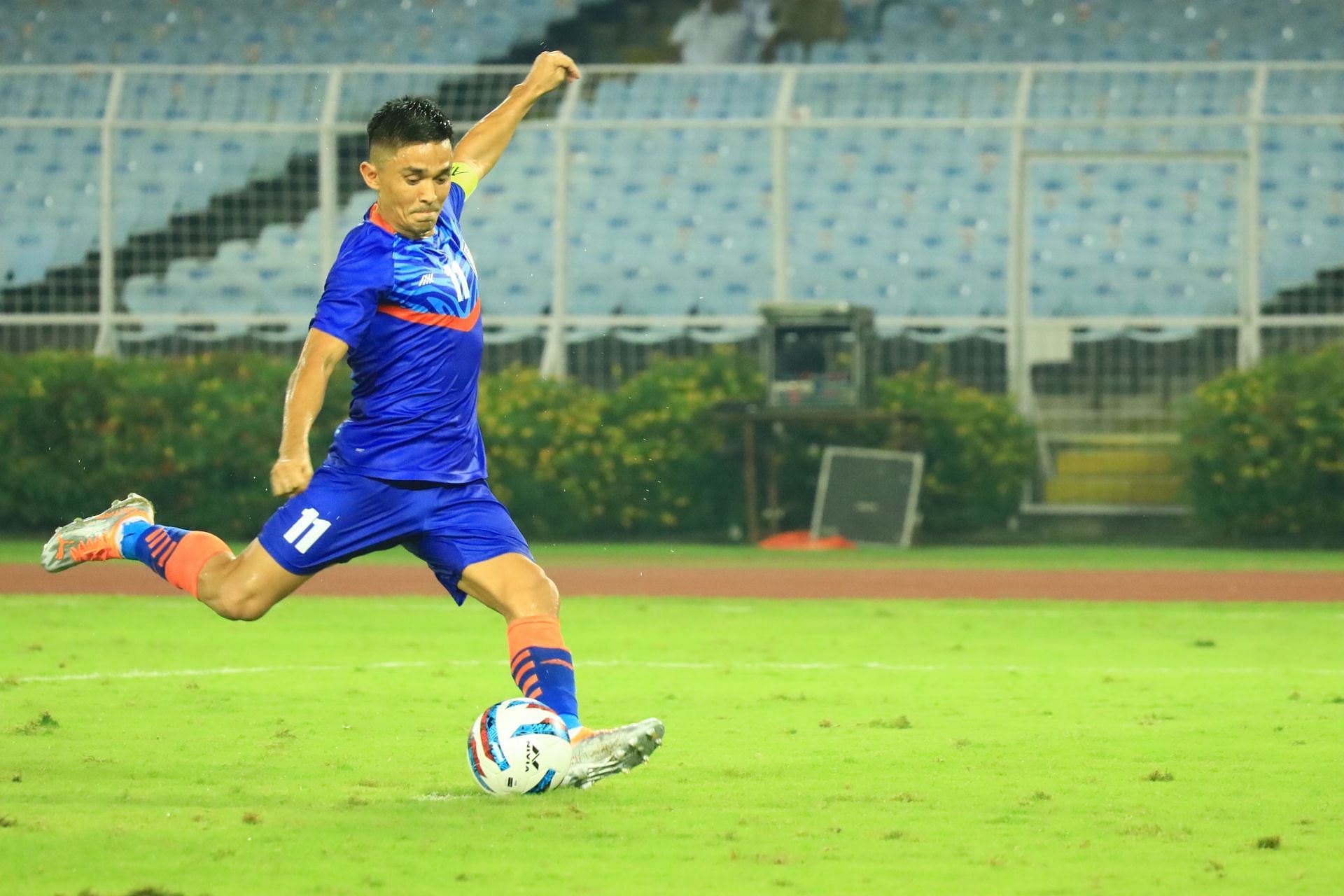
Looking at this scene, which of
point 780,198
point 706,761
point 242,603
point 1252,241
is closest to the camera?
point 242,603

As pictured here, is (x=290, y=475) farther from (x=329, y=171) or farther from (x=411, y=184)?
(x=329, y=171)

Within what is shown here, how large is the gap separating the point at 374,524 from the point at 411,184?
1028 millimetres

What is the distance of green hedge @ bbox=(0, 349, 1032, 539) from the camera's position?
18250mm

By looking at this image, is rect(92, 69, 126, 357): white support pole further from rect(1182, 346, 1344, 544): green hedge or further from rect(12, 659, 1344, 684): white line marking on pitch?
rect(12, 659, 1344, 684): white line marking on pitch

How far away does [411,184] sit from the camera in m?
5.95

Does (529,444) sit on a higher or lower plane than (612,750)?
lower

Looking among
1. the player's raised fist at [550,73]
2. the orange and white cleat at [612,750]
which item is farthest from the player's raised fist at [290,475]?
the player's raised fist at [550,73]

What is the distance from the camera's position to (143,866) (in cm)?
476

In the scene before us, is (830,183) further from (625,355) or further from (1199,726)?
(1199,726)

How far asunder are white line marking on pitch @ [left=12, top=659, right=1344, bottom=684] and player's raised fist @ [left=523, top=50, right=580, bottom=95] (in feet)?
10.5

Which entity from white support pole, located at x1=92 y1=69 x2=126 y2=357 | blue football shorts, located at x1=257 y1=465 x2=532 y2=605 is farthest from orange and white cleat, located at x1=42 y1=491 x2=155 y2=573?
white support pole, located at x1=92 y1=69 x2=126 y2=357

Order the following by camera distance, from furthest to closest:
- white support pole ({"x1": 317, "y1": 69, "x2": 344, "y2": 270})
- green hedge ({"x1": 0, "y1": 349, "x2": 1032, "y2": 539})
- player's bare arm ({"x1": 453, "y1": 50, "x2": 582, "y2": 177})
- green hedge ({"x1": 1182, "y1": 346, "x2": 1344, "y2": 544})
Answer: white support pole ({"x1": 317, "y1": 69, "x2": 344, "y2": 270})
green hedge ({"x1": 0, "y1": 349, "x2": 1032, "y2": 539})
green hedge ({"x1": 1182, "y1": 346, "x2": 1344, "y2": 544})
player's bare arm ({"x1": 453, "y1": 50, "x2": 582, "y2": 177})

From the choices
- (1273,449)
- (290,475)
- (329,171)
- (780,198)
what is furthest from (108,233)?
(290,475)

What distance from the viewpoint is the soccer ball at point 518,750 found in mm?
5754
